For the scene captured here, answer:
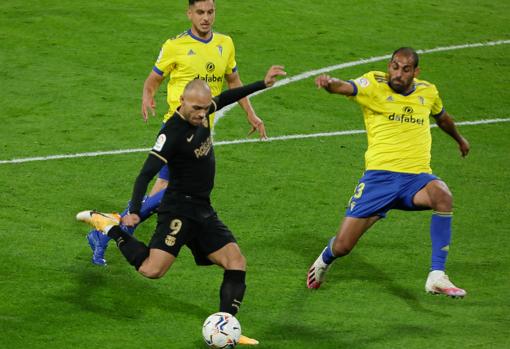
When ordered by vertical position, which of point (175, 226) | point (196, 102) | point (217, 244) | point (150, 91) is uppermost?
point (196, 102)

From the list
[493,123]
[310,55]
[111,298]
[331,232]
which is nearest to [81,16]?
[310,55]

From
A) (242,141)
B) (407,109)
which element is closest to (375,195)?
(407,109)

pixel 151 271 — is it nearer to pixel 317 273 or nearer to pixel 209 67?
pixel 317 273

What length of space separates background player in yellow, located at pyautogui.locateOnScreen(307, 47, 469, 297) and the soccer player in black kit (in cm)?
130

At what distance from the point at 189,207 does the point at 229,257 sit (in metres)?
0.56

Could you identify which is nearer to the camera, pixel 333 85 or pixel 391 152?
pixel 333 85

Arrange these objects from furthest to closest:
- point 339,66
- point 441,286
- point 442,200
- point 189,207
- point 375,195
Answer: point 339,66 → point 375,195 → point 442,200 → point 441,286 → point 189,207

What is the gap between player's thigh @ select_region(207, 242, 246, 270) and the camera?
989 cm

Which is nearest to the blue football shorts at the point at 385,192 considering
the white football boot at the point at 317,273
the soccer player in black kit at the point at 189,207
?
the white football boot at the point at 317,273

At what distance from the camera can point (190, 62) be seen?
454 inches

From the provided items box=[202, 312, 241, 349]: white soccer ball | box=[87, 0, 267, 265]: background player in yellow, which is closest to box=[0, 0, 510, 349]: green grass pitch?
box=[202, 312, 241, 349]: white soccer ball

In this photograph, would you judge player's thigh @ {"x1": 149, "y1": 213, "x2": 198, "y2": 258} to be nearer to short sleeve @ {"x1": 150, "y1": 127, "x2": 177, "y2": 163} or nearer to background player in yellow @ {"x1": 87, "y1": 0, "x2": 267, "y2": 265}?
short sleeve @ {"x1": 150, "y1": 127, "x2": 177, "y2": 163}

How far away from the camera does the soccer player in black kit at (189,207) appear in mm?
9633

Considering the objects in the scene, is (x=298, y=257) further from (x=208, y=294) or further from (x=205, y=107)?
(x=205, y=107)
